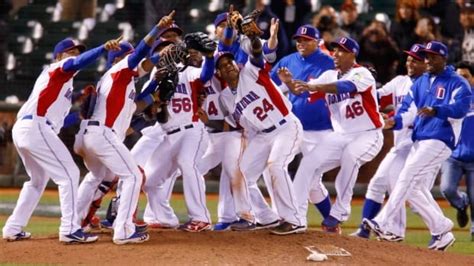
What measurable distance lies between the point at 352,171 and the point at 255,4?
21.0 feet

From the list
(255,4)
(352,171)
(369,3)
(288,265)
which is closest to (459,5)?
(369,3)

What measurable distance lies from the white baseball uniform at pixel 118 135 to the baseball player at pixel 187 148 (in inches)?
26.2

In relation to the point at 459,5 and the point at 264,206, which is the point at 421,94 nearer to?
the point at 264,206

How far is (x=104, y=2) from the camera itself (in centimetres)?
1894

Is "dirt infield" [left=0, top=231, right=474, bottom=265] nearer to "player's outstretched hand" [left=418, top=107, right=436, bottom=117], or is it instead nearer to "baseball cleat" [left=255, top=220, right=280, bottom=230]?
"baseball cleat" [left=255, top=220, right=280, bottom=230]

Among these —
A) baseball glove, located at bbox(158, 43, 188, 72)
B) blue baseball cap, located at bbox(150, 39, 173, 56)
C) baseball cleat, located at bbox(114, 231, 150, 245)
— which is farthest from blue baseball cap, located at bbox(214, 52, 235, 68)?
baseball cleat, located at bbox(114, 231, 150, 245)

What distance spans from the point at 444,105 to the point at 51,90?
353 centimetres

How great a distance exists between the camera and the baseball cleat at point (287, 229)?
33.1ft

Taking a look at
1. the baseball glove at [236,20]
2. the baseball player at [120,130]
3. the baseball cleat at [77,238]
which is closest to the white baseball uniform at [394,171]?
the baseball glove at [236,20]

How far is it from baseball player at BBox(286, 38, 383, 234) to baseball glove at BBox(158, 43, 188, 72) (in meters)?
1.74

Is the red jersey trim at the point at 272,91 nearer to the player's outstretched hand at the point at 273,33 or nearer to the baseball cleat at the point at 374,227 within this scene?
the player's outstretched hand at the point at 273,33

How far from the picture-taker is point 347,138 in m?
11.4

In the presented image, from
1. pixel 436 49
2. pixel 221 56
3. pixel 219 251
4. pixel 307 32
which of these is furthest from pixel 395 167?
pixel 219 251

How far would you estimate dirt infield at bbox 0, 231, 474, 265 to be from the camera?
9148mm
